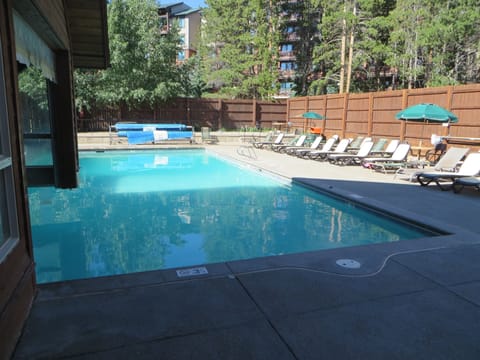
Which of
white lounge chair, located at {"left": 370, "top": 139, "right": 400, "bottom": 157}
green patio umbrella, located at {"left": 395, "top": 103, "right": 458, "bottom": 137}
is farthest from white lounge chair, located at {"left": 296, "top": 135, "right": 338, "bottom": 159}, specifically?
green patio umbrella, located at {"left": 395, "top": 103, "right": 458, "bottom": 137}

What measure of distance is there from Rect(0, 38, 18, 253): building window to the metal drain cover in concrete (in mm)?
2735

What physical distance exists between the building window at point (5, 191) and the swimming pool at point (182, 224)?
2363 mm

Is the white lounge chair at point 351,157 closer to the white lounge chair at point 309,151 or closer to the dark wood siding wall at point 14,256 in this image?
the white lounge chair at point 309,151

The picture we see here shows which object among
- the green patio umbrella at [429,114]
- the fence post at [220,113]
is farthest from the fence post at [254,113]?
the green patio umbrella at [429,114]

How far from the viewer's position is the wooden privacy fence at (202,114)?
21.0 metres

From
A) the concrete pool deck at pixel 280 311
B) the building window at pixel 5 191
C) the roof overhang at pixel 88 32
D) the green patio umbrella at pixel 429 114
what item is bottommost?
the concrete pool deck at pixel 280 311

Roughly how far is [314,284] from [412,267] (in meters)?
1.07

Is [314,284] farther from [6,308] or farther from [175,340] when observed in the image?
[6,308]

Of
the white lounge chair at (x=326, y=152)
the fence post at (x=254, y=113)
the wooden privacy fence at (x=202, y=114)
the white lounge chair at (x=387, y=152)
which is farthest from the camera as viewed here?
the fence post at (x=254, y=113)

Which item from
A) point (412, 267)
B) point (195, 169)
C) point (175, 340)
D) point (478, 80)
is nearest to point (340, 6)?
point (478, 80)

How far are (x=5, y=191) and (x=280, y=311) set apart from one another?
1996 millimetres

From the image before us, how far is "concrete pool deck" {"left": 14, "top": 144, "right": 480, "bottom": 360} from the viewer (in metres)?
2.24

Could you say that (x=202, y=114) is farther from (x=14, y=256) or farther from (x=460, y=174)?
(x=14, y=256)

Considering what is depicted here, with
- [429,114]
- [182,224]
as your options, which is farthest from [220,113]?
[182,224]
